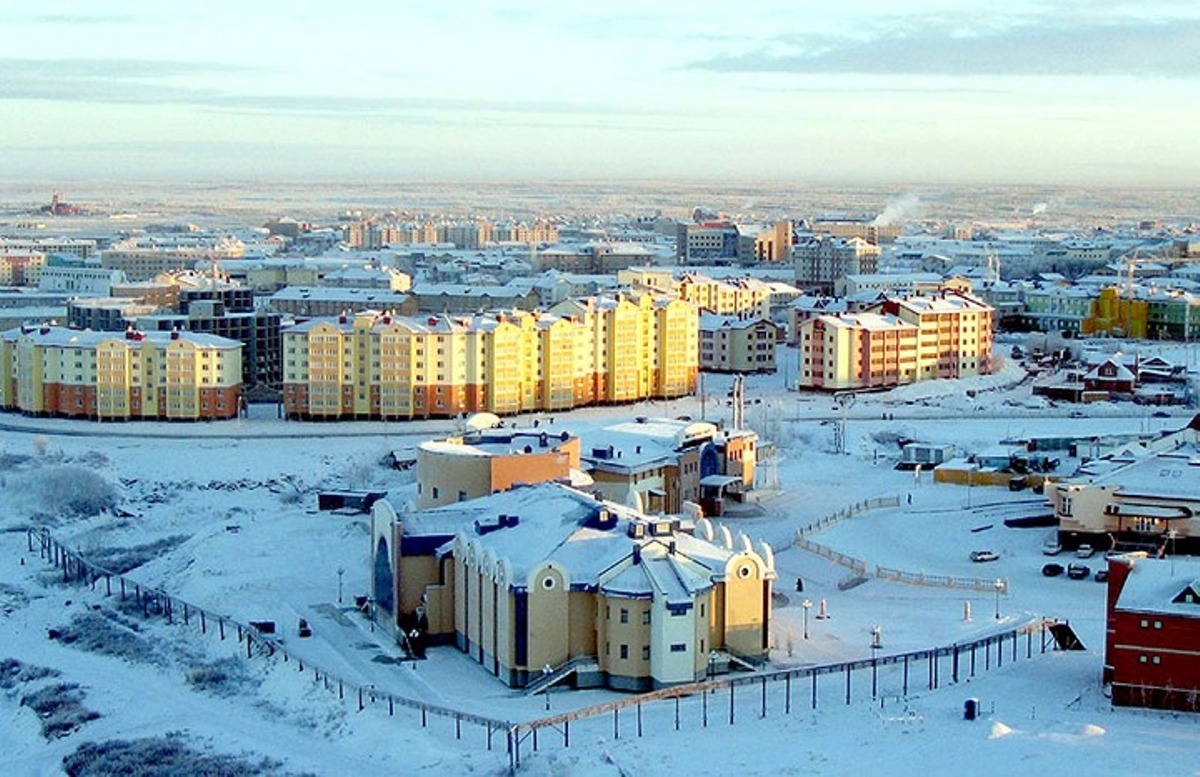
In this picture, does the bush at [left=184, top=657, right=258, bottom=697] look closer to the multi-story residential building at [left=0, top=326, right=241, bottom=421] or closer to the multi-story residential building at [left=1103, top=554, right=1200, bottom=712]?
the multi-story residential building at [left=1103, top=554, right=1200, bottom=712]

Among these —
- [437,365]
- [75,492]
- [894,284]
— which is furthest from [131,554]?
[894,284]

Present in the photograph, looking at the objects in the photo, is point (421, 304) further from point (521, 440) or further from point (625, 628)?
point (625, 628)

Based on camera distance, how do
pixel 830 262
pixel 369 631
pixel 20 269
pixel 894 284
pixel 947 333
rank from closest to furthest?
pixel 369 631 < pixel 947 333 < pixel 894 284 < pixel 830 262 < pixel 20 269

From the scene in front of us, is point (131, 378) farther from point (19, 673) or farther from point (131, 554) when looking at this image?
point (19, 673)

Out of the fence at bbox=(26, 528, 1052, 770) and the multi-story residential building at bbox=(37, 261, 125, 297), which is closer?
the fence at bbox=(26, 528, 1052, 770)

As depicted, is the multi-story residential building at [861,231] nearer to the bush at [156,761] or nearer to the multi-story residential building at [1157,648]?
the multi-story residential building at [1157,648]

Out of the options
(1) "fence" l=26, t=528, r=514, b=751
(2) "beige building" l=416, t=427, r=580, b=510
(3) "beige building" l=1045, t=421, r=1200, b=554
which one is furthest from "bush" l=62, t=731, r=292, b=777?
(3) "beige building" l=1045, t=421, r=1200, b=554

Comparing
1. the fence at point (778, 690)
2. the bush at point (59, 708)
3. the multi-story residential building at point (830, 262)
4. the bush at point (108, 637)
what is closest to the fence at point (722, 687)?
the fence at point (778, 690)
